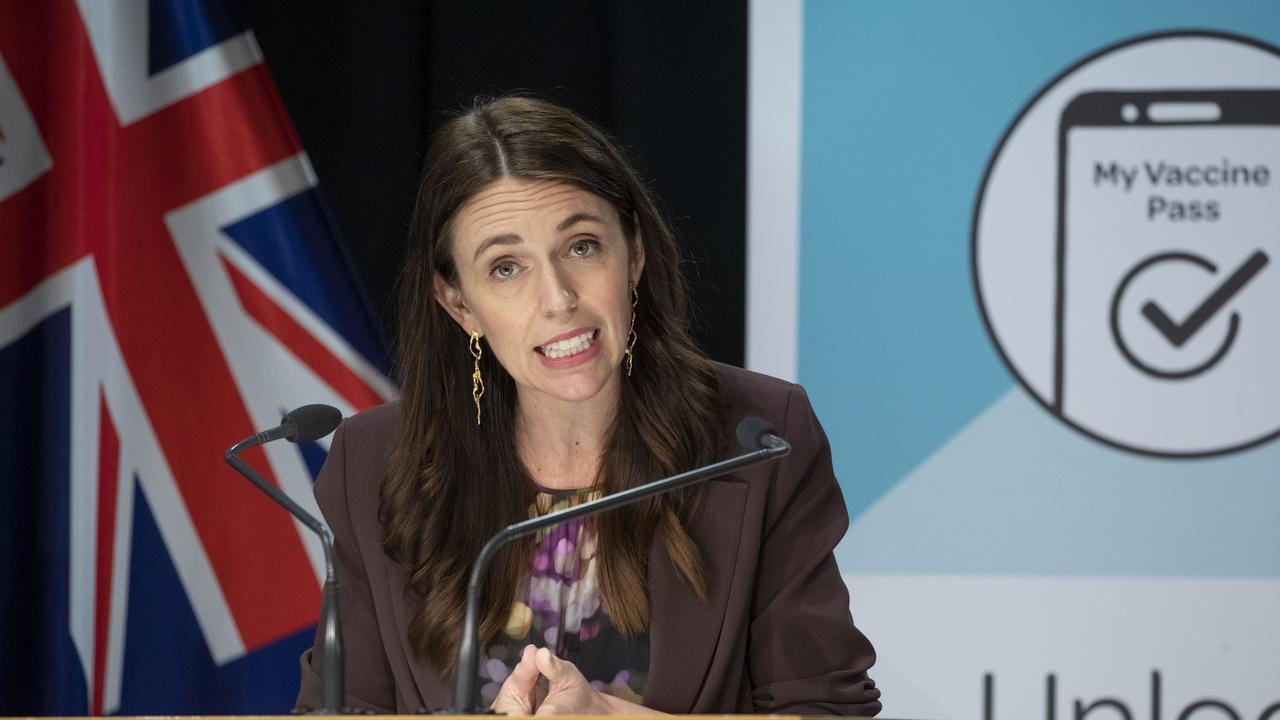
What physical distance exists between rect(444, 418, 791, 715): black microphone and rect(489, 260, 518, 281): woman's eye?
53 centimetres

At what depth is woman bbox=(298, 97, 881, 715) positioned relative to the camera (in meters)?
1.87

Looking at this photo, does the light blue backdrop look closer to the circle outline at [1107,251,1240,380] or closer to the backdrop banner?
the backdrop banner

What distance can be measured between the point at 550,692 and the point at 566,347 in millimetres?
476

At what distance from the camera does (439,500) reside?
6.51 feet

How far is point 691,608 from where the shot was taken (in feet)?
6.18

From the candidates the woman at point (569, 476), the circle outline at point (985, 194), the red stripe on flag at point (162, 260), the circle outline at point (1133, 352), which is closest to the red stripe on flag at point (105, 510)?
the red stripe on flag at point (162, 260)

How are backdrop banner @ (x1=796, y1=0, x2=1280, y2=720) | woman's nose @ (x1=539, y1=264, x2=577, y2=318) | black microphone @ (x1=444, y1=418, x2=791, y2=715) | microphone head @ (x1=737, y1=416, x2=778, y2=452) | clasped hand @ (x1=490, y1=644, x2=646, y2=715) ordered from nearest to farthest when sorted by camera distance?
black microphone @ (x1=444, y1=418, x2=791, y2=715)
microphone head @ (x1=737, y1=416, x2=778, y2=452)
clasped hand @ (x1=490, y1=644, x2=646, y2=715)
woman's nose @ (x1=539, y1=264, x2=577, y2=318)
backdrop banner @ (x1=796, y1=0, x2=1280, y2=720)

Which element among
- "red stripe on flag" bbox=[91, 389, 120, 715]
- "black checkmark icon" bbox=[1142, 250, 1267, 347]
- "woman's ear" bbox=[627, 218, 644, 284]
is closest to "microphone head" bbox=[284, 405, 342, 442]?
"woman's ear" bbox=[627, 218, 644, 284]

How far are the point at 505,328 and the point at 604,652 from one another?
48 cm

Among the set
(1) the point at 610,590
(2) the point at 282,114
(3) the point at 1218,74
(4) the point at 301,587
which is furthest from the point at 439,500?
(3) the point at 1218,74

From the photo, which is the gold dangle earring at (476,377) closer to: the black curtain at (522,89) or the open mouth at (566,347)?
the open mouth at (566,347)

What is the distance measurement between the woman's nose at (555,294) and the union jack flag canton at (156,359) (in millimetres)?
1302

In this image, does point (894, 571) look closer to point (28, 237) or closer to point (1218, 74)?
point (1218, 74)

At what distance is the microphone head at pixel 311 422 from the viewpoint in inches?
59.1
